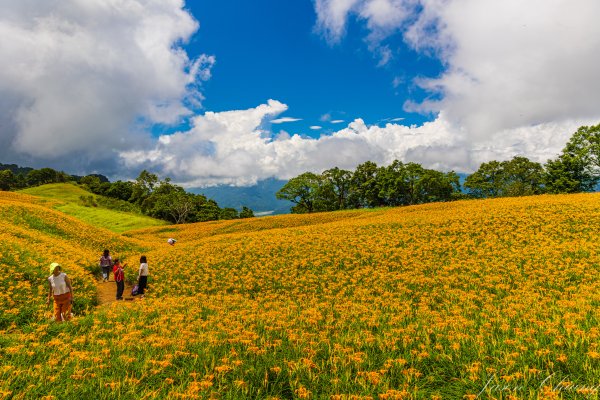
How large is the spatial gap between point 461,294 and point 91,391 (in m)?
11.4

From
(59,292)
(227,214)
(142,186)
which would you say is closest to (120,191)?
(142,186)

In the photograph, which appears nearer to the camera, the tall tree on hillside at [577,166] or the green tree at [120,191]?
the tall tree on hillside at [577,166]

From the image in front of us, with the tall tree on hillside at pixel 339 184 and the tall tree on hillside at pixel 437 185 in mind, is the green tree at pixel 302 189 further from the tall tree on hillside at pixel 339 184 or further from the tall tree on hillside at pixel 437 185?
the tall tree on hillside at pixel 437 185

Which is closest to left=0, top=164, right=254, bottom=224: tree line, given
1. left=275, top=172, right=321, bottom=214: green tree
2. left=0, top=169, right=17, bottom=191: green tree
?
left=0, top=169, right=17, bottom=191: green tree

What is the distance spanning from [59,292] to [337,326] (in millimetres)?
9286

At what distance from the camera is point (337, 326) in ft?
27.4

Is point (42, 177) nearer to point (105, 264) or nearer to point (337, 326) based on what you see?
point (105, 264)

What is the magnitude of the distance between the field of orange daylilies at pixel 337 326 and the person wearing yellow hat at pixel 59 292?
67cm

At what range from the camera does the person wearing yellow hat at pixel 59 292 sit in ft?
32.8

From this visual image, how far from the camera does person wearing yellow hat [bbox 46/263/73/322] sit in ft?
32.8

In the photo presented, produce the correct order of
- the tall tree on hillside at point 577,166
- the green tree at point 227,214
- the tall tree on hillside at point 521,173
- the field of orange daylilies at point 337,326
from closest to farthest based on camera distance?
the field of orange daylilies at point 337,326 < the tall tree on hillside at point 577,166 < the tall tree on hillside at point 521,173 < the green tree at point 227,214

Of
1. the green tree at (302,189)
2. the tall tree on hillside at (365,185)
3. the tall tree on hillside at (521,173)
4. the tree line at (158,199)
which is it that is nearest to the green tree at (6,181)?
the tree line at (158,199)
